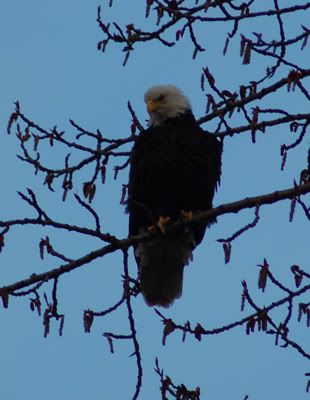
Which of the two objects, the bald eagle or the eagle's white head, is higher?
the eagle's white head

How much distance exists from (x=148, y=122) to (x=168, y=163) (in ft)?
2.05

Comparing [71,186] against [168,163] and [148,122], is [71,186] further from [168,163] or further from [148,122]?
[148,122]

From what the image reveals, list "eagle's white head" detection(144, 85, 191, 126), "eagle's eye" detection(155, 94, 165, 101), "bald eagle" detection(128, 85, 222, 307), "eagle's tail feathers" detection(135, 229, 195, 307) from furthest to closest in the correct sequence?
"eagle's eye" detection(155, 94, 165, 101)
"eagle's white head" detection(144, 85, 191, 126)
"eagle's tail feathers" detection(135, 229, 195, 307)
"bald eagle" detection(128, 85, 222, 307)

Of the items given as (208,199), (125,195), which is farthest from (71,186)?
(208,199)

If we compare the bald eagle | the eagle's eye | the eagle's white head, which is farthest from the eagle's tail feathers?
the eagle's eye

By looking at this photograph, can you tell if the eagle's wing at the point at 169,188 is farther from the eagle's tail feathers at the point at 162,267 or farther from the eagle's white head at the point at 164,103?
the eagle's white head at the point at 164,103

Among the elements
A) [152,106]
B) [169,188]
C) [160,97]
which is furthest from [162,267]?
[160,97]

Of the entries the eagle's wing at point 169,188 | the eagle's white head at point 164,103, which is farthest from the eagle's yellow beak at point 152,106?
the eagle's wing at point 169,188

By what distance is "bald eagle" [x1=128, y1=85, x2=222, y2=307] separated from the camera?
553 cm

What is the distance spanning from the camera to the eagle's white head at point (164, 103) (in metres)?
6.04

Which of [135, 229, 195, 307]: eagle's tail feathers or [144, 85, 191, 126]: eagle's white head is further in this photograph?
[144, 85, 191, 126]: eagle's white head

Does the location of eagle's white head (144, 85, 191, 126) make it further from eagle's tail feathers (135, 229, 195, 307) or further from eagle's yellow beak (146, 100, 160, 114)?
eagle's tail feathers (135, 229, 195, 307)

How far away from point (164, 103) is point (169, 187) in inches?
32.1

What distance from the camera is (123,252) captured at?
13.1 ft
